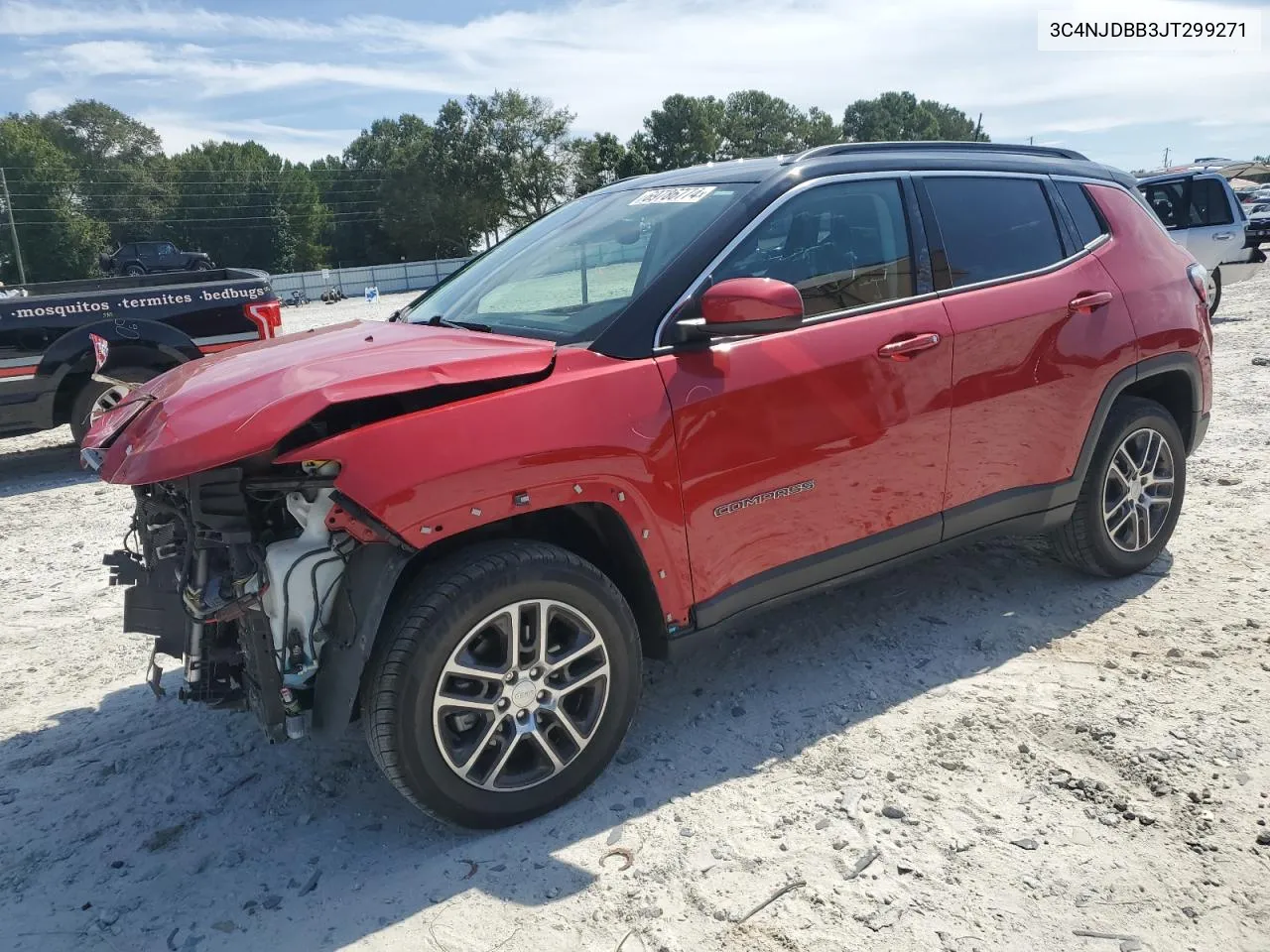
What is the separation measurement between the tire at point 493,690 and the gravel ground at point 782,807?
15 cm

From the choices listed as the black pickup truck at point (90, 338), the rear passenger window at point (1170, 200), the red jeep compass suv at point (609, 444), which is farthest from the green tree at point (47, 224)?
the red jeep compass suv at point (609, 444)

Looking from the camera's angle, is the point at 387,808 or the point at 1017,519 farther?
the point at 1017,519

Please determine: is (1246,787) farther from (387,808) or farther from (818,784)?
(387,808)

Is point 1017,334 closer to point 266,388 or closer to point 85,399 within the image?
point 266,388

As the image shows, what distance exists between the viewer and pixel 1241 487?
590cm

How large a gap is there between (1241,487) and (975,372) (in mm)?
3269

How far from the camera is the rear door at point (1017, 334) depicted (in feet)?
12.4

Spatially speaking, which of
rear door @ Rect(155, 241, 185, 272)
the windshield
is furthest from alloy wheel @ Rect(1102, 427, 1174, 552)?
rear door @ Rect(155, 241, 185, 272)

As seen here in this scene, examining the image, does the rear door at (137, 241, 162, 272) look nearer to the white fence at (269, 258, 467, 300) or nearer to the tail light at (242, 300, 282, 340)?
the white fence at (269, 258, 467, 300)

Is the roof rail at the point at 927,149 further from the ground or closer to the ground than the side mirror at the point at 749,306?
further from the ground

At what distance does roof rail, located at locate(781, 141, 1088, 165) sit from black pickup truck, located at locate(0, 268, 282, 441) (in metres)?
5.88

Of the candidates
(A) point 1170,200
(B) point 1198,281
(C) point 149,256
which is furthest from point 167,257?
(B) point 1198,281

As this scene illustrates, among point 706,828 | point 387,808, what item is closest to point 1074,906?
point 706,828

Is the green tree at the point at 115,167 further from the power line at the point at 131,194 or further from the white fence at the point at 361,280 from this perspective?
the white fence at the point at 361,280
